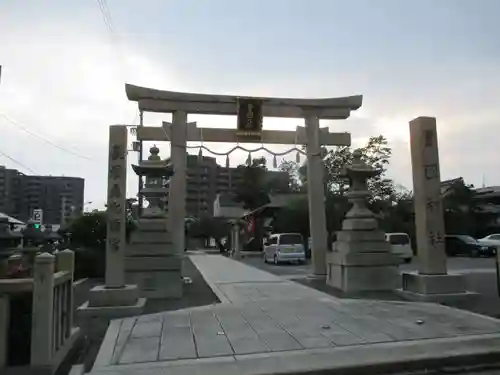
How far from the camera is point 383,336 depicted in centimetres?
631

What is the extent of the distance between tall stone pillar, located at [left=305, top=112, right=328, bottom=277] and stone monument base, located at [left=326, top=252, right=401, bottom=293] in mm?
2384

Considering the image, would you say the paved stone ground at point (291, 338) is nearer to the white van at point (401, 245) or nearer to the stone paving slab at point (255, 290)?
the stone paving slab at point (255, 290)

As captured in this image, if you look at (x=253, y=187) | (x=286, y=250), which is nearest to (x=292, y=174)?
(x=253, y=187)

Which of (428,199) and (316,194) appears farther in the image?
(316,194)

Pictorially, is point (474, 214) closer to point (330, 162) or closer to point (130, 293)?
point (330, 162)

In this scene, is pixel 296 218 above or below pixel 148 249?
above

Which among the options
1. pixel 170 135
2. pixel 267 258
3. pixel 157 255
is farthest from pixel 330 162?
pixel 157 255

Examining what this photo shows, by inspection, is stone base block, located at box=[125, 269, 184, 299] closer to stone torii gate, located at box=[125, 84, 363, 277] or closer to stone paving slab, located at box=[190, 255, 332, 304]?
stone paving slab, located at box=[190, 255, 332, 304]

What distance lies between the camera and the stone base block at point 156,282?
10.5 metres

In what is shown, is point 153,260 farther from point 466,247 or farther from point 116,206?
point 466,247

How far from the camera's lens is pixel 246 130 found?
1363 cm

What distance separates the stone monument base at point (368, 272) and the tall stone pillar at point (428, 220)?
962 millimetres

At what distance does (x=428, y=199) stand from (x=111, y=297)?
694 centimetres

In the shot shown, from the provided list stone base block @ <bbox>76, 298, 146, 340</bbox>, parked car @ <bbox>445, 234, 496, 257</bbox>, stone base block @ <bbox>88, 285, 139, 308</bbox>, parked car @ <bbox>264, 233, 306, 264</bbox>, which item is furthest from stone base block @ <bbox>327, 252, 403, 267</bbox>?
parked car @ <bbox>445, 234, 496, 257</bbox>
